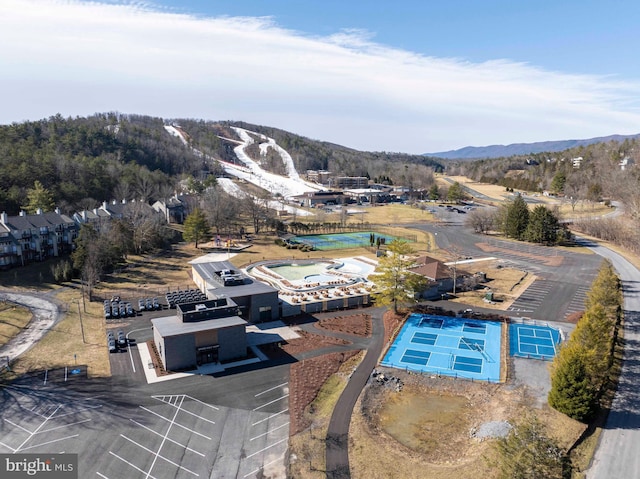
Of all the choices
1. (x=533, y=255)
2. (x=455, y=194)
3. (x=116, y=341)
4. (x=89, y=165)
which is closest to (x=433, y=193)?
(x=455, y=194)

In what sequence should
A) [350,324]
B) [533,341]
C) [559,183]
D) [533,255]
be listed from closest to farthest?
[533,341]
[350,324]
[533,255]
[559,183]


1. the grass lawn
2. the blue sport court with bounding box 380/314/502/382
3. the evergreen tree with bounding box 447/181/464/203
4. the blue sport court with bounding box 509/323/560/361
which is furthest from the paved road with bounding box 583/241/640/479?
the evergreen tree with bounding box 447/181/464/203

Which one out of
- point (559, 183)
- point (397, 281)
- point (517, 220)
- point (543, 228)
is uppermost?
point (559, 183)

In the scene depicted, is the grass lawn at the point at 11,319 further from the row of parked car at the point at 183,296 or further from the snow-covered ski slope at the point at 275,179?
the snow-covered ski slope at the point at 275,179

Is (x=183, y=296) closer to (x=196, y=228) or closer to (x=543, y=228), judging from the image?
(x=196, y=228)

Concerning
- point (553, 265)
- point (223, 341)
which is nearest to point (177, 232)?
point (223, 341)

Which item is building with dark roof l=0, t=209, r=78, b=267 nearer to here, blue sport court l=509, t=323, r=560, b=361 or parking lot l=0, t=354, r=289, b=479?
parking lot l=0, t=354, r=289, b=479
